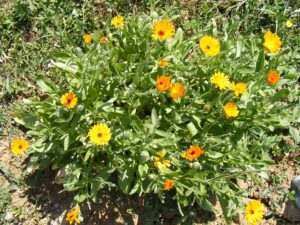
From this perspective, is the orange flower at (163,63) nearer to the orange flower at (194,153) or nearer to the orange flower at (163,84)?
the orange flower at (163,84)

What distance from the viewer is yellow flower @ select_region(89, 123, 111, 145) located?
3.55 metres

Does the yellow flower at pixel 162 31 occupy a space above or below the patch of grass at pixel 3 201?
above

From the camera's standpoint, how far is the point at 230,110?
3.72 meters

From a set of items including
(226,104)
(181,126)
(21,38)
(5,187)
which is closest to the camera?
(226,104)

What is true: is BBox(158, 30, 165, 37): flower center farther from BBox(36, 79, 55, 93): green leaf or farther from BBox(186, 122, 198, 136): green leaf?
BBox(36, 79, 55, 93): green leaf

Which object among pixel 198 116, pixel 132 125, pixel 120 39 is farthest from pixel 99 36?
pixel 198 116

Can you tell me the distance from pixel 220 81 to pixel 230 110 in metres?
0.27

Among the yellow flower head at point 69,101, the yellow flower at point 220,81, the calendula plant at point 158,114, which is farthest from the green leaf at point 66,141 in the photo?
the yellow flower at point 220,81

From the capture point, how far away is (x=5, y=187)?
444cm

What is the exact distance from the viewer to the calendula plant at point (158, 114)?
3756mm

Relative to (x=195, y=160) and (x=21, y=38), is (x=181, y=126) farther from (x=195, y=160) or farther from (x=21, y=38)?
(x=21, y=38)

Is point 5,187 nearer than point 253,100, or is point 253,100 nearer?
point 253,100

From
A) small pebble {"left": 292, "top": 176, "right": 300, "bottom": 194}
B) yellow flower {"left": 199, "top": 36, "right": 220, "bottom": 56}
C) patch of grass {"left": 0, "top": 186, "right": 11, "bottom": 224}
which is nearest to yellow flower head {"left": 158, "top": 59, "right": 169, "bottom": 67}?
yellow flower {"left": 199, "top": 36, "right": 220, "bottom": 56}

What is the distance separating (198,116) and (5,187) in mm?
2053
